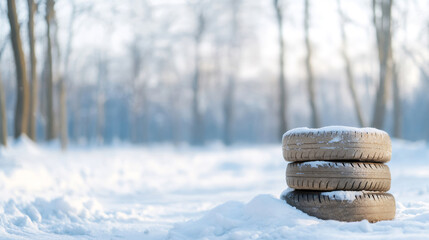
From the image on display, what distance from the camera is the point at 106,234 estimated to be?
6207 millimetres

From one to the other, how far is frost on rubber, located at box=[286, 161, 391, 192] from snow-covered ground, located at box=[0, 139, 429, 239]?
0.41 metres

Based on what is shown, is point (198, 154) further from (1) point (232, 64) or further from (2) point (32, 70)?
(1) point (232, 64)

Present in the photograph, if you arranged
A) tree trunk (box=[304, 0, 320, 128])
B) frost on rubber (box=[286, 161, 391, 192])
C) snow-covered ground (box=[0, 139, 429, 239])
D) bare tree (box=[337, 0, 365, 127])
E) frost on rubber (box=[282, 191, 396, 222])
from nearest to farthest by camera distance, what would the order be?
snow-covered ground (box=[0, 139, 429, 239])
frost on rubber (box=[282, 191, 396, 222])
frost on rubber (box=[286, 161, 391, 192])
bare tree (box=[337, 0, 365, 127])
tree trunk (box=[304, 0, 320, 128])

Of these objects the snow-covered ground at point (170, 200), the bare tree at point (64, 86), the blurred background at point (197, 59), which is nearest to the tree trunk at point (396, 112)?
the blurred background at point (197, 59)

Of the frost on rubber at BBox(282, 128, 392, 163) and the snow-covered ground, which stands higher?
the frost on rubber at BBox(282, 128, 392, 163)

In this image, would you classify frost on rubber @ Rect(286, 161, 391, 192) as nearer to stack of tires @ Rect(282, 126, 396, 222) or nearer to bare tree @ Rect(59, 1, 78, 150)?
stack of tires @ Rect(282, 126, 396, 222)

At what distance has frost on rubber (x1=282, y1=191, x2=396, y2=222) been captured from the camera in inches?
215

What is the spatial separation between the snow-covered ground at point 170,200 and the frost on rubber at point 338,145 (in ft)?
2.35

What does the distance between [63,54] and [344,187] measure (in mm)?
24010

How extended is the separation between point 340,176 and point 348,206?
0.36 metres

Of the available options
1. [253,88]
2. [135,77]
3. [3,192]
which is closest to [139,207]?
[3,192]

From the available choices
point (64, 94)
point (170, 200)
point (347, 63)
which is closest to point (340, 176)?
point (170, 200)

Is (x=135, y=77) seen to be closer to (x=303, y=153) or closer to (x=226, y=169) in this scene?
(x=226, y=169)

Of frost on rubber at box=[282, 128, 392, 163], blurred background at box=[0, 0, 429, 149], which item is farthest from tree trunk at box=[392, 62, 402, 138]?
frost on rubber at box=[282, 128, 392, 163]
